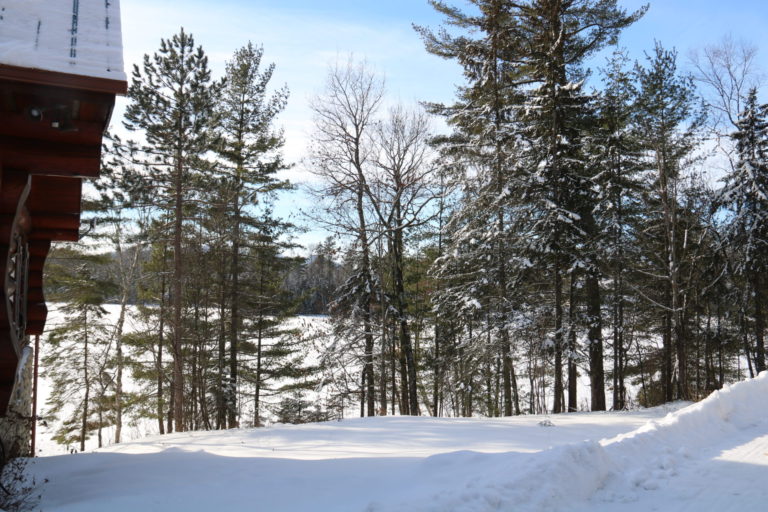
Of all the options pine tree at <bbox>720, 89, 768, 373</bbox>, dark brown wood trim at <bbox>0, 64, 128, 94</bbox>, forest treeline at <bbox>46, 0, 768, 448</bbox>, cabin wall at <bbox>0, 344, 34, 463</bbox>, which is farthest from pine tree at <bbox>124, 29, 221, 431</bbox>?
pine tree at <bbox>720, 89, 768, 373</bbox>

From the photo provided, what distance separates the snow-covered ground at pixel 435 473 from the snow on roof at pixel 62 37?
11.9 feet

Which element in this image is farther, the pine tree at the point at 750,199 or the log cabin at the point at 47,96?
the pine tree at the point at 750,199

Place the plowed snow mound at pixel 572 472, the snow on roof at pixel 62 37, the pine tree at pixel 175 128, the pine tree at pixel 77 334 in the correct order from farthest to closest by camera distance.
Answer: the pine tree at pixel 77 334, the pine tree at pixel 175 128, the plowed snow mound at pixel 572 472, the snow on roof at pixel 62 37

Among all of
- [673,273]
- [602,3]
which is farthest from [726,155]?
[602,3]

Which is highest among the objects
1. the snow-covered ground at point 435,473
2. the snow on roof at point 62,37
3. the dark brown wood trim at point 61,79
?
the snow on roof at point 62,37

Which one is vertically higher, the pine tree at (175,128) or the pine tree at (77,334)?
the pine tree at (175,128)

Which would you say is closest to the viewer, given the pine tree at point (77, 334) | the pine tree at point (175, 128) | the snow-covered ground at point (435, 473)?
the snow-covered ground at point (435, 473)

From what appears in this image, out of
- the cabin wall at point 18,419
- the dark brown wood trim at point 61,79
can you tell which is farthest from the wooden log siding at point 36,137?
the cabin wall at point 18,419

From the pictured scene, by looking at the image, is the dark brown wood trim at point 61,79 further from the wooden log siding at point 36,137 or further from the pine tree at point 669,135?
the pine tree at point 669,135

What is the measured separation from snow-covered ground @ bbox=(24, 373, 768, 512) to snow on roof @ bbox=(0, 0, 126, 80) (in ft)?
11.9

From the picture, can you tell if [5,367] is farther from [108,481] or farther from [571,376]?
[571,376]

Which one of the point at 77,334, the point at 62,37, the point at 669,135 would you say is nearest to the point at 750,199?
the point at 669,135

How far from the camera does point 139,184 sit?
531 inches

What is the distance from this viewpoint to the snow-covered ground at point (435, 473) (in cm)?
434
